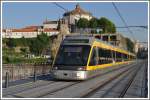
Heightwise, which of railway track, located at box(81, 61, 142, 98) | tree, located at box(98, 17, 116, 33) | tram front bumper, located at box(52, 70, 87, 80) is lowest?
railway track, located at box(81, 61, 142, 98)

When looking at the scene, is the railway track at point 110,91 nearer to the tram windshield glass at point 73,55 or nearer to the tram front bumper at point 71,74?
the tram front bumper at point 71,74

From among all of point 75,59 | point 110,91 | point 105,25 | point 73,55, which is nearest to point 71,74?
point 75,59

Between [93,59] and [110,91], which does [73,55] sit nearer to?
[93,59]

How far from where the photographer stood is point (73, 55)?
22.8 metres

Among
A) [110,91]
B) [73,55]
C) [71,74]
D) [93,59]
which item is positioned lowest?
[110,91]

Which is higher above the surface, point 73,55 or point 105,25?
point 105,25

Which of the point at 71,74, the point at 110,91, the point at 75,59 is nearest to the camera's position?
the point at 110,91

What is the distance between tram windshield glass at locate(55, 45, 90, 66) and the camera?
2270cm

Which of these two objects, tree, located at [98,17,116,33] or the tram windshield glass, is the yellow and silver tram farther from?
tree, located at [98,17,116,33]

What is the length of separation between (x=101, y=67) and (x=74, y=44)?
195 inches

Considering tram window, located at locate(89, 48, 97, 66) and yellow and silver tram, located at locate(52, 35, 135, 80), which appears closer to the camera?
yellow and silver tram, located at locate(52, 35, 135, 80)

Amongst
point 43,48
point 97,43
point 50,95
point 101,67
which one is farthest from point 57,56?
point 43,48

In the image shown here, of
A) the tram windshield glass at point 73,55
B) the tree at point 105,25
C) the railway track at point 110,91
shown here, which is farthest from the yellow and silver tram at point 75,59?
the tree at point 105,25

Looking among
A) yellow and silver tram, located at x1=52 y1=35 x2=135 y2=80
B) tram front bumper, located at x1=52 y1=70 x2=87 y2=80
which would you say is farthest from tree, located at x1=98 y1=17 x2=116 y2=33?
tram front bumper, located at x1=52 y1=70 x2=87 y2=80
